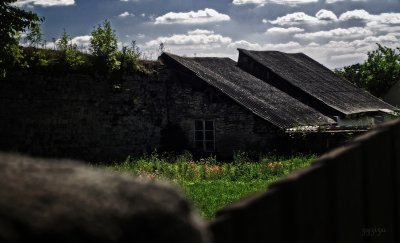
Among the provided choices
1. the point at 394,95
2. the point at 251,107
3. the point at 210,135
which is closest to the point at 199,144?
the point at 210,135

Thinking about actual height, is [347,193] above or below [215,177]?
above

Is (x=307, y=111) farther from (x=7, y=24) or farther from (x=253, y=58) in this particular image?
(x=7, y=24)

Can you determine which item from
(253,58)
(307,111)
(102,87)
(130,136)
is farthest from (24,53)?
(253,58)

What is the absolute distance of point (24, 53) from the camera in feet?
55.3

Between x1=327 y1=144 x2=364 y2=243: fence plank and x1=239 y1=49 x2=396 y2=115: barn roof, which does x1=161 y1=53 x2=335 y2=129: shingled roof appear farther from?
x1=327 y1=144 x2=364 y2=243: fence plank

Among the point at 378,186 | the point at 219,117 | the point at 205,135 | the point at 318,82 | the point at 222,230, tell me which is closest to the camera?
the point at 222,230

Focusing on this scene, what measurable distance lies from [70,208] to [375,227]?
167 cm

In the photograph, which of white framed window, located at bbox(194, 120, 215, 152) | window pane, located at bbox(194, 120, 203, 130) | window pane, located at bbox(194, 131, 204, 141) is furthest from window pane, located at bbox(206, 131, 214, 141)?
window pane, located at bbox(194, 120, 203, 130)

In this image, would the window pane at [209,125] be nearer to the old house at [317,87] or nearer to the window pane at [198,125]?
the window pane at [198,125]

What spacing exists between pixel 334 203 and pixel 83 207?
46.6 inches

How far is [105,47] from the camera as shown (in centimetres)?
1919

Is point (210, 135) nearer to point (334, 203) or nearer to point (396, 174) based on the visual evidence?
point (396, 174)

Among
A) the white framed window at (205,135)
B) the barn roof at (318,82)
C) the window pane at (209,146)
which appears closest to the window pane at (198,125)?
the white framed window at (205,135)

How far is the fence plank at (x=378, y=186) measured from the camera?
2.32 m
